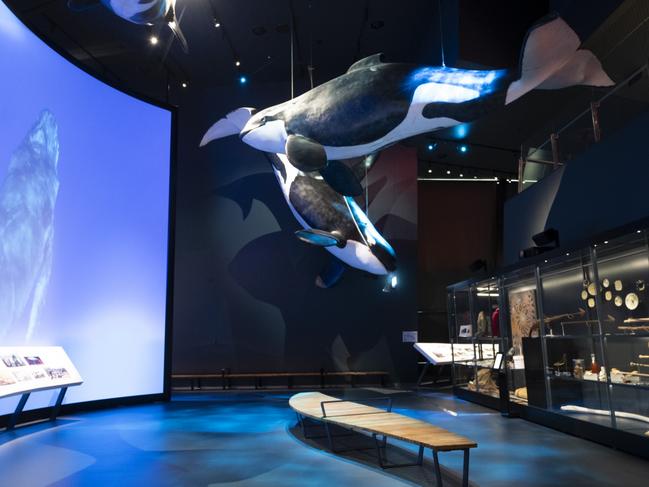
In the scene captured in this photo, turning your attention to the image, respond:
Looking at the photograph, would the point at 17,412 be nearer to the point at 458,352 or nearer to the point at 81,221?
the point at 81,221

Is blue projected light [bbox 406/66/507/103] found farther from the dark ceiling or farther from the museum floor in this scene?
the dark ceiling

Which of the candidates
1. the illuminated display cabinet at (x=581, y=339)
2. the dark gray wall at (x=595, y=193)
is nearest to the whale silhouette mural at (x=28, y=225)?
the illuminated display cabinet at (x=581, y=339)

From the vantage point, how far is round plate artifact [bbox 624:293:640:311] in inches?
199

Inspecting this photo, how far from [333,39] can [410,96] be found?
7552 millimetres

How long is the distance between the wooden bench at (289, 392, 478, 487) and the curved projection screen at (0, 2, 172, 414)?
3.38 metres

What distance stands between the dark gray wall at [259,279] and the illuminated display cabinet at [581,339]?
3976 millimetres

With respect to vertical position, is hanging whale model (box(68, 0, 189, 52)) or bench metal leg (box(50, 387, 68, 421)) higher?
hanging whale model (box(68, 0, 189, 52))

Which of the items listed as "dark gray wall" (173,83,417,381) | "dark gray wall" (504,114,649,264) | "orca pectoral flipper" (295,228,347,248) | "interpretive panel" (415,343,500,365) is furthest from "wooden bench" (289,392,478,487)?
"dark gray wall" (173,83,417,381)

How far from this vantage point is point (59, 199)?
7129mm

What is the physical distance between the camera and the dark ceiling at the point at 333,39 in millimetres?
7992

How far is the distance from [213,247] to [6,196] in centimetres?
592

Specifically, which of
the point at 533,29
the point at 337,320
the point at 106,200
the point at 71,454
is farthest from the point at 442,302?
the point at 533,29

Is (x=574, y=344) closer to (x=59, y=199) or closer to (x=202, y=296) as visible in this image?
(x=59, y=199)

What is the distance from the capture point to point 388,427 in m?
4.12
